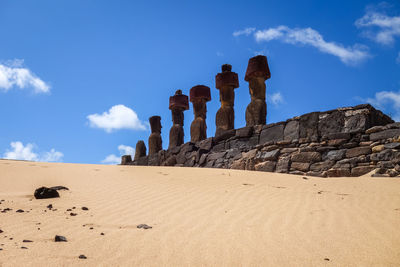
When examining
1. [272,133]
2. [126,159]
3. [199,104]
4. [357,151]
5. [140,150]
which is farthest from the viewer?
[126,159]

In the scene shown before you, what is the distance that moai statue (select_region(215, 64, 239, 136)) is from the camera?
11555mm

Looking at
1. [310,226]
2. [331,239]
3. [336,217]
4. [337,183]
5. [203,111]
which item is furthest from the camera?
[203,111]

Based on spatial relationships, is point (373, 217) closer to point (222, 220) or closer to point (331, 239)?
point (331, 239)

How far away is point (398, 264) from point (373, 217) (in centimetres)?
134

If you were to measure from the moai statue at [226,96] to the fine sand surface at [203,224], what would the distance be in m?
6.08

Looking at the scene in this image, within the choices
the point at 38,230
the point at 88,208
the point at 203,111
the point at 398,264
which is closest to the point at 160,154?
the point at 203,111

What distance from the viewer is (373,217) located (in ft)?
11.4

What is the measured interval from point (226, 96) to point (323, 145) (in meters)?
4.86

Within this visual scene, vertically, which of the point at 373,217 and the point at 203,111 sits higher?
the point at 203,111

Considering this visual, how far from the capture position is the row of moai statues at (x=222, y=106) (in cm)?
1049

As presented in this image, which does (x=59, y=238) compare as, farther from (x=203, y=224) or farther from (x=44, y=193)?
(x=44, y=193)

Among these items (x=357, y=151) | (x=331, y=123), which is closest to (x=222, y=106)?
(x=331, y=123)

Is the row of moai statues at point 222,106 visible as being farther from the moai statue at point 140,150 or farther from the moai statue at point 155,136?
the moai statue at point 140,150

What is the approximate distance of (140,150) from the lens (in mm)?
16250
